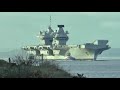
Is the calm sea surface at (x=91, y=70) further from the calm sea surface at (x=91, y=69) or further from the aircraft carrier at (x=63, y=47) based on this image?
the aircraft carrier at (x=63, y=47)

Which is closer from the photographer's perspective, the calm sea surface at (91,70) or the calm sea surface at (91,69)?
the calm sea surface at (91,70)

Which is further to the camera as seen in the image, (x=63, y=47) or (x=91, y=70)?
(x=63, y=47)

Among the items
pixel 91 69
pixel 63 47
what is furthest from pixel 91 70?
pixel 63 47

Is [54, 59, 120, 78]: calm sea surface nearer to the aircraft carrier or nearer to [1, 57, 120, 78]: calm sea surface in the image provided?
[1, 57, 120, 78]: calm sea surface

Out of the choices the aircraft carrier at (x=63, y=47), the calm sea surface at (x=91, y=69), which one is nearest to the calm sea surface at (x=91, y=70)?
the calm sea surface at (x=91, y=69)

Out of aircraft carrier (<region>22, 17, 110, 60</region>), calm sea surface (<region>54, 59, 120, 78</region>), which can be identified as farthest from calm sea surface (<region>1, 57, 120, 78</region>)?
aircraft carrier (<region>22, 17, 110, 60</region>)

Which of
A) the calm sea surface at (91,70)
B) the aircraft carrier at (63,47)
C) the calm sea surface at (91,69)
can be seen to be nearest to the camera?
the calm sea surface at (91,70)

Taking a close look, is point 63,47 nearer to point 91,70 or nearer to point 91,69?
point 91,69

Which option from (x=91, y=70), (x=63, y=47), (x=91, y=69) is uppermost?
(x=63, y=47)

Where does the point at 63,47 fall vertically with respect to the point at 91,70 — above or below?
above

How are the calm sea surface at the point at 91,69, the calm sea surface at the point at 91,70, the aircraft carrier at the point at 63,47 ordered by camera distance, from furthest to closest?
the aircraft carrier at the point at 63,47 → the calm sea surface at the point at 91,69 → the calm sea surface at the point at 91,70
